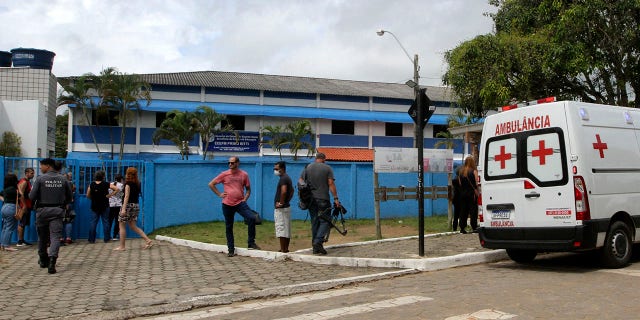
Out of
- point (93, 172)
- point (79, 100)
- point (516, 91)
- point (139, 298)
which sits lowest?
point (139, 298)

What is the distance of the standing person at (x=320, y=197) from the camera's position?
907cm

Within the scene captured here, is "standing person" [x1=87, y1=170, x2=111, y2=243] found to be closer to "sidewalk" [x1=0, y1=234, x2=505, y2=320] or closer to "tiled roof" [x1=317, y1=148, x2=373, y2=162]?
"sidewalk" [x1=0, y1=234, x2=505, y2=320]

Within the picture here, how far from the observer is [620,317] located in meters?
5.07

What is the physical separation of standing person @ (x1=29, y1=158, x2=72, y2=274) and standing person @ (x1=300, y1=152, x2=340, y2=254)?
12.4 feet

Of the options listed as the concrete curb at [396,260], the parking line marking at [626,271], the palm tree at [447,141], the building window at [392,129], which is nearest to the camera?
the parking line marking at [626,271]

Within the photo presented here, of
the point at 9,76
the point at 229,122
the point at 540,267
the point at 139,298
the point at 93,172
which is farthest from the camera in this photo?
the point at 229,122

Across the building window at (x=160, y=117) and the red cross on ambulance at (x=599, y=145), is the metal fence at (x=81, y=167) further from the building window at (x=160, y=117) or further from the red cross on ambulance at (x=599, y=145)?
the building window at (x=160, y=117)

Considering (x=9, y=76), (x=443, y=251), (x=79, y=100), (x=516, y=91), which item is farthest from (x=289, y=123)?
(x=443, y=251)

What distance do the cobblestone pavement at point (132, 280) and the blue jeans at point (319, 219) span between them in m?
0.55

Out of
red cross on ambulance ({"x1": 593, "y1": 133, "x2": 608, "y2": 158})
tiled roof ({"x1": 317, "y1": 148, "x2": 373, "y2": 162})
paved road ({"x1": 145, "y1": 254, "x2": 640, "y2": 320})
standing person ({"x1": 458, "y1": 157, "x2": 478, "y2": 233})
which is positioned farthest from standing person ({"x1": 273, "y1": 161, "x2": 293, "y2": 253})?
tiled roof ({"x1": 317, "y1": 148, "x2": 373, "y2": 162})

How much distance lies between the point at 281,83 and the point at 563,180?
32.2 m

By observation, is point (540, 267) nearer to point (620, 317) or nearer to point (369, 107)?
point (620, 317)

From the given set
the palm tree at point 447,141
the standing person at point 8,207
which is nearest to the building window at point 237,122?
the palm tree at point 447,141

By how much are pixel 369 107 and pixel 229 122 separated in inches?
391
